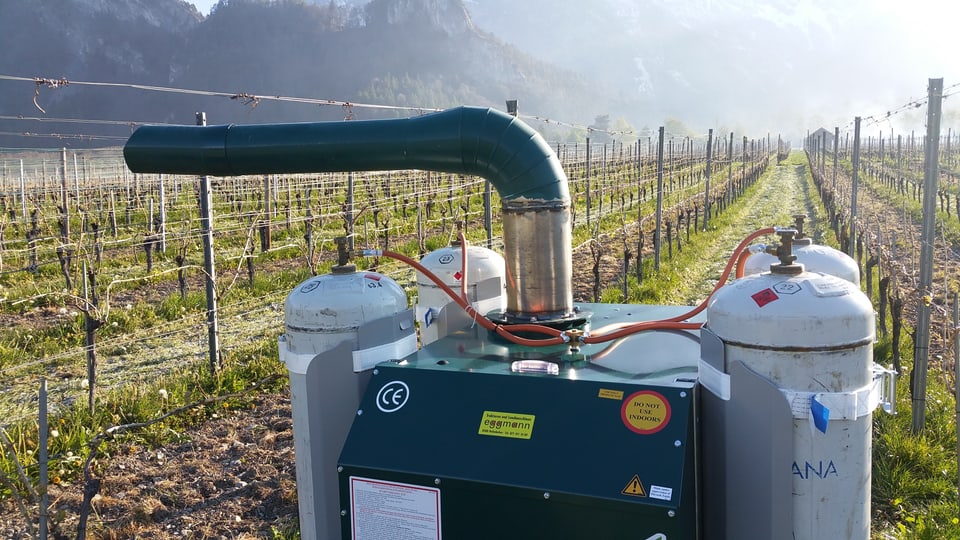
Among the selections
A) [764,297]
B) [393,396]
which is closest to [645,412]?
Result: [764,297]

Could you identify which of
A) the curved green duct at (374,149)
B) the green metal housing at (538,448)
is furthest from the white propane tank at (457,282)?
the green metal housing at (538,448)

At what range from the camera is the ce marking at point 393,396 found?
249 centimetres

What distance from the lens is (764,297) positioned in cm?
215

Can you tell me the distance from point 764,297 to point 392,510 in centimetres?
127

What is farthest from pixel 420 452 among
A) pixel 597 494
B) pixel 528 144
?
pixel 528 144

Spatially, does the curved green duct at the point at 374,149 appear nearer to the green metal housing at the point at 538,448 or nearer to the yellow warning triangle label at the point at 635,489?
the green metal housing at the point at 538,448

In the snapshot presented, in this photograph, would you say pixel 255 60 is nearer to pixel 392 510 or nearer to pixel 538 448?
pixel 392 510

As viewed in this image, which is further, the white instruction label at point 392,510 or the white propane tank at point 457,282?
the white propane tank at point 457,282

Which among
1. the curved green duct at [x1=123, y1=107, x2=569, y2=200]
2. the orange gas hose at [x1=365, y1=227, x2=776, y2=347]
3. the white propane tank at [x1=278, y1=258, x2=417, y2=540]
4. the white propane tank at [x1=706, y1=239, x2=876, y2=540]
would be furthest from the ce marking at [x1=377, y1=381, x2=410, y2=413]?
the white propane tank at [x1=706, y1=239, x2=876, y2=540]

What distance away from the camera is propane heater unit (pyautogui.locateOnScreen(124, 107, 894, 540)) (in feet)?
6.93

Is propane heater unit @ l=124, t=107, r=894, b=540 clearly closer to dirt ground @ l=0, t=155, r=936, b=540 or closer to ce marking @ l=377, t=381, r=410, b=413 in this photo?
ce marking @ l=377, t=381, r=410, b=413

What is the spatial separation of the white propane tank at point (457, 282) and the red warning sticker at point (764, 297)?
1586 millimetres

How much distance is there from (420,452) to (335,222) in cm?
1534

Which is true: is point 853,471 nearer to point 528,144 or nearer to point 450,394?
point 450,394
